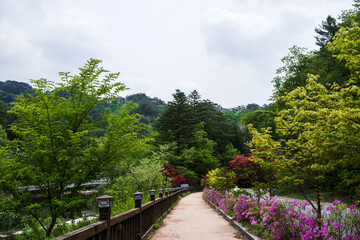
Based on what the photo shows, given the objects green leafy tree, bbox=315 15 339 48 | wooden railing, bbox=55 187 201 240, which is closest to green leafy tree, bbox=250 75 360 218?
wooden railing, bbox=55 187 201 240

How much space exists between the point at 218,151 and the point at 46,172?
54.7m

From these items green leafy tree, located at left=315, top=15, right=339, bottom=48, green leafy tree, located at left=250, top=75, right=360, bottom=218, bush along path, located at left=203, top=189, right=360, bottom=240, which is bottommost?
bush along path, located at left=203, top=189, right=360, bottom=240

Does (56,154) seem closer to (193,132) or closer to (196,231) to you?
(196,231)

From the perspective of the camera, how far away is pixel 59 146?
6.68 metres

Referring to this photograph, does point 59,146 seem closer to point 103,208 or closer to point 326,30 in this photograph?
point 103,208

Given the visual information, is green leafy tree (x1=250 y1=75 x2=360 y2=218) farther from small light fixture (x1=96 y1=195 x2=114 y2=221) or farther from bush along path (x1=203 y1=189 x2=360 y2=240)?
small light fixture (x1=96 y1=195 x2=114 y2=221)

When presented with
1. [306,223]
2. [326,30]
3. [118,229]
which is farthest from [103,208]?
Result: [326,30]

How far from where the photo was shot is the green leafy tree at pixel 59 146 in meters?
6.23

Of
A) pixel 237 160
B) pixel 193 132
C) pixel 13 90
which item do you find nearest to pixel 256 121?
pixel 193 132

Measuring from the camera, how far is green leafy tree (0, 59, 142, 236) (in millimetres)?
6230

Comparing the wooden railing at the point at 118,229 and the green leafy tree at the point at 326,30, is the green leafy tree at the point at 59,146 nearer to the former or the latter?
the wooden railing at the point at 118,229

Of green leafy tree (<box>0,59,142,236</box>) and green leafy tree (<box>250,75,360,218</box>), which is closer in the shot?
green leafy tree (<box>250,75,360,218</box>)

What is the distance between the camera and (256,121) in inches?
1362

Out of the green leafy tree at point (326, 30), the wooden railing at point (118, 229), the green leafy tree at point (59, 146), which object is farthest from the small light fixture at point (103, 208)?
the green leafy tree at point (326, 30)
